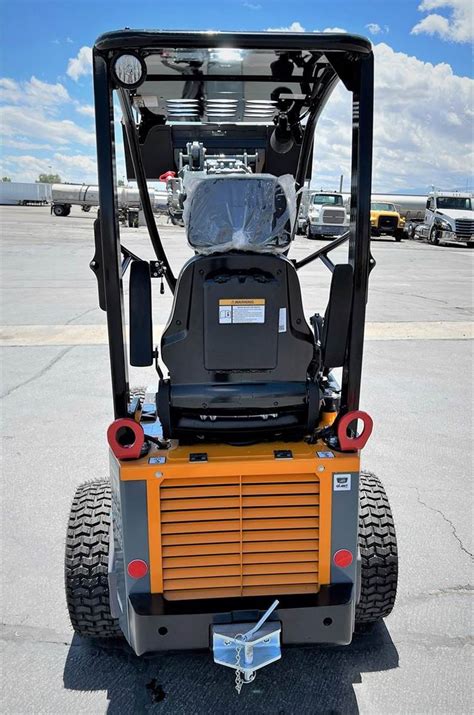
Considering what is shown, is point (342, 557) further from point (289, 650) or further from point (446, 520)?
point (446, 520)

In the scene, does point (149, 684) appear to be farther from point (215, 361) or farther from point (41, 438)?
point (41, 438)

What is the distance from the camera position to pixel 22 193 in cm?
6725

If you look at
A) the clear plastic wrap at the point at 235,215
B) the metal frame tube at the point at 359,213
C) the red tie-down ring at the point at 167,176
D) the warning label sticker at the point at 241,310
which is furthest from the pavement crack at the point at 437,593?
the red tie-down ring at the point at 167,176

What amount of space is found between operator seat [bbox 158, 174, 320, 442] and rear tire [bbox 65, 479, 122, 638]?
28.1 inches

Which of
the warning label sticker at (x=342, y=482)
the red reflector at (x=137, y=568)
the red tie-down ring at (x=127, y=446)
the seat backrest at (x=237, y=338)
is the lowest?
the red reflector at (x=137, y=568)

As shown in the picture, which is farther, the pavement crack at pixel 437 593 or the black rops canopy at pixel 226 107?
the pavement crack at pixel 437 593

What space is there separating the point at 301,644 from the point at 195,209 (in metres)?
1.70

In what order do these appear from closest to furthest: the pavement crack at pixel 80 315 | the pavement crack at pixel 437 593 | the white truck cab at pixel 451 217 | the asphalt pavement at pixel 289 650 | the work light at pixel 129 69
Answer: the work light at pixel 129 69
the asphalt pavement at pixel 289 650
the pavement crack at pixel 437 593
the pavement crack at pixel 80 315
the white truck cab at pixel 451 217

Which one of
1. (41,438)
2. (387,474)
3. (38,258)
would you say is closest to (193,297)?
(387,474)

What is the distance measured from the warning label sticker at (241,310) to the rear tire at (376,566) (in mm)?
1144

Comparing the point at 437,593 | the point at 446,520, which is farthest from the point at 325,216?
the point at 437,593

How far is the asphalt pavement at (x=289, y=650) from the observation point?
8.50 ft

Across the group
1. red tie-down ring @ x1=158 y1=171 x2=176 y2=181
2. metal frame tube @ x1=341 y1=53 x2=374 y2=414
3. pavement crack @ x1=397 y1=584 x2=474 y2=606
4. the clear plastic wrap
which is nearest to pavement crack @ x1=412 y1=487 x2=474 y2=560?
pavement crack @ x1=397 y1=584 x2=474 y2=606

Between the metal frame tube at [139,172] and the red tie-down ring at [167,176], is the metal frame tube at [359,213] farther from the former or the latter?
the red tie-down ring at [167,176]
